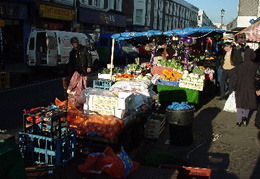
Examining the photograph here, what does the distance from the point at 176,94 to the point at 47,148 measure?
20.1 ft

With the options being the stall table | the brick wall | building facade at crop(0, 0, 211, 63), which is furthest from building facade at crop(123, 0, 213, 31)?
the stall table

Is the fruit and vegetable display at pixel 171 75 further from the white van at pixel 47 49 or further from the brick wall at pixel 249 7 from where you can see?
the brick wall at pixel 249 7

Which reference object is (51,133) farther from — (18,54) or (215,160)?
(18,54)

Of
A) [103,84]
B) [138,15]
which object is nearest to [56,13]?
[103,84]

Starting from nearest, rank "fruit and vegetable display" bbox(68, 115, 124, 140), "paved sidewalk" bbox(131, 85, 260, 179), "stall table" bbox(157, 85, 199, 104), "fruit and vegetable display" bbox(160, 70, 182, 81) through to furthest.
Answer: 1. "fruit and vegetable display" bbox(68, 115, 124, 140)
2. "paved sidewalk" bbox(131, 85, 260, 179)
3. "stall table" bbox(157, 85, 199, 104)
4. "fruit and vegetable display" bbox(160, 70, 182, 81)

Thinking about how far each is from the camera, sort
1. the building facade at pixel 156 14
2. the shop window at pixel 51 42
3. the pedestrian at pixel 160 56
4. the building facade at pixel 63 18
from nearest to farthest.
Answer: the pedestrian at pixel 160 56 < the shop window at pixel 51 42 < the building facade at pixel 63 18 < the building facade at pixel 156 14

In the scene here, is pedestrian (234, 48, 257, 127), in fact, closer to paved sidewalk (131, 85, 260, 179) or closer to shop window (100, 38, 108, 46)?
paved sidewalk (131, 85, 260, 179)

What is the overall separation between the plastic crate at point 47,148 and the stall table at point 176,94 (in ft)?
18.9

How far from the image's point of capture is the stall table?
32.3 ft

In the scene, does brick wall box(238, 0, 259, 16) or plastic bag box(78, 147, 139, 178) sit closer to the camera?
plastic bag box(78, 147, 139, 178)

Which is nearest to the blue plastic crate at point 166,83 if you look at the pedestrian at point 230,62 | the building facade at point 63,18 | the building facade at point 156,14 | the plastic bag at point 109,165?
the pedestrian at point 230,62

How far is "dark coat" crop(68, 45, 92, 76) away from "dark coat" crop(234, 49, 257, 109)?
13.6 ft

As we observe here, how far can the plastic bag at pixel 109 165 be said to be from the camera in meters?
4.09

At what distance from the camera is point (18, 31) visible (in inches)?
833
